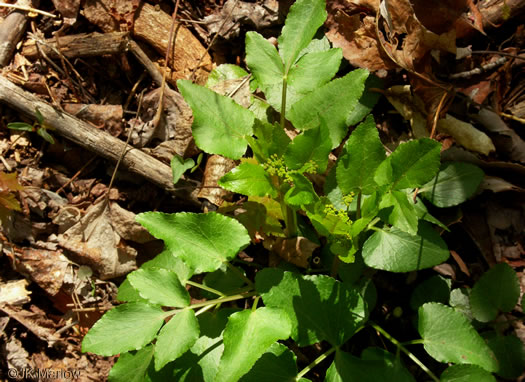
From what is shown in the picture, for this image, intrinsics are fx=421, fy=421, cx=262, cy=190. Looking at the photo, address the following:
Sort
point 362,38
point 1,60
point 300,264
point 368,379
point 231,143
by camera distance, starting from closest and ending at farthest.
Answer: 1. point 368,379
2. point 231,143
3. point 300,264
4. point 362,38
5. point 1,60

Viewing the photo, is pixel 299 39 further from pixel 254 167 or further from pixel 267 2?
pixel 267 2

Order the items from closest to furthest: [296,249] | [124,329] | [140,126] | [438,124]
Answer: [124,329]
[296,249]
[438,124]
[140,126]

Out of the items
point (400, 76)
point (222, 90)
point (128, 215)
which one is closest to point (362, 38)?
point (400, 76)

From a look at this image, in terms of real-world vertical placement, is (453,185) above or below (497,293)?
above

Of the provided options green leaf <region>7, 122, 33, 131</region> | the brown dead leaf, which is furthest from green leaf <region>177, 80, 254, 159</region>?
green leaf <region>7, 122, 33, 131</region>

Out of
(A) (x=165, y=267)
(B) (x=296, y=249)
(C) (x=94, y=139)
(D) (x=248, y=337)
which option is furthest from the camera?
(C) (x=94, y=139)

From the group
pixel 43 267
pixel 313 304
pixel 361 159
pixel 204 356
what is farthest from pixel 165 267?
pixel 361 159

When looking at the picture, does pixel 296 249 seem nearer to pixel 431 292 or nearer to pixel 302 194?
pixel 302 194
